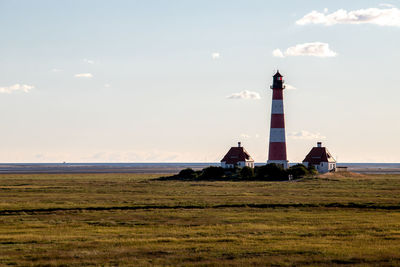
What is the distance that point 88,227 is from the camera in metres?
39.0

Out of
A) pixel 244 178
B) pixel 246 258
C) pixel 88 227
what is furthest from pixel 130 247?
pixel 244 178

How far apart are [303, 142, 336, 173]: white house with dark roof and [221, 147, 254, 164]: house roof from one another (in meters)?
11.1

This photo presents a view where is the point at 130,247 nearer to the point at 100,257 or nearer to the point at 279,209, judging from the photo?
the point at 100,257

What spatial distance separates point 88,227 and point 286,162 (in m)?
71.6

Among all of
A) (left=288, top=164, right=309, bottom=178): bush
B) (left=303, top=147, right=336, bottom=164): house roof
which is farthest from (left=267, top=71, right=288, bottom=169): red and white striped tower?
(left=303, top=147, right=336, bottom=164): house roof

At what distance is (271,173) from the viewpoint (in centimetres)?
10438

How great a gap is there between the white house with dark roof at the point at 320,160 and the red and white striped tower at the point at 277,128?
38.4ft

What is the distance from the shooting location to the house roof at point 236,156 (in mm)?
122062

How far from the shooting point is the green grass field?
2850 cm

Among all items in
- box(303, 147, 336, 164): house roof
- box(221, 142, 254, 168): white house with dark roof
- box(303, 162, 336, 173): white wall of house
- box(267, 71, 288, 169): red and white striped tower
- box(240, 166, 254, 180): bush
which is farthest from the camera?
box(221, 142, 254, 168): white house with dark roof

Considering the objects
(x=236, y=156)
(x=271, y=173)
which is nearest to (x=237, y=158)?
(x=236, y=156)

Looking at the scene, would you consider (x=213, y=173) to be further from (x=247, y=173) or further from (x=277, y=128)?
(x=277, y=128)

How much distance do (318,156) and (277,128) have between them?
53.8 ft

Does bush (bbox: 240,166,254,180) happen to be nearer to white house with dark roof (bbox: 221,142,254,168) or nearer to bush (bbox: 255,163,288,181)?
A: bush (bbox: 255,163,288,181)
